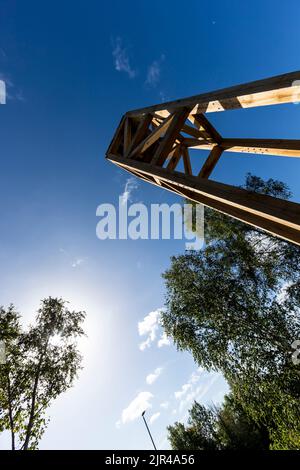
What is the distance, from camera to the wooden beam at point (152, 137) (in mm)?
2596

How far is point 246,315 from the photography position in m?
8.66

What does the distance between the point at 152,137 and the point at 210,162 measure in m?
0.82

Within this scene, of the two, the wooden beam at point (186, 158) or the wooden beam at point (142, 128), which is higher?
the wooden beam at point (142, 128)

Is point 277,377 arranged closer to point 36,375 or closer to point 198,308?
point 198,308

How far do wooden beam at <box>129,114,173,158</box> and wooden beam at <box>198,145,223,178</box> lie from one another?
27.9 inches

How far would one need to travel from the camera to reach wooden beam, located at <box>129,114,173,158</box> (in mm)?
2596

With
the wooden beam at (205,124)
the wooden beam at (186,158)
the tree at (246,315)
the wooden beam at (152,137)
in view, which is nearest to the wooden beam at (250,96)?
the wooden beam at (152,137)

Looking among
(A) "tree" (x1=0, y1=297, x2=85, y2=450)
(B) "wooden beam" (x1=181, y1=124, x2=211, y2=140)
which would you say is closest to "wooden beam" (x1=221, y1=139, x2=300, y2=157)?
(B) "wooden beam" (x1=181, y1=124, x2=211, y2=140)

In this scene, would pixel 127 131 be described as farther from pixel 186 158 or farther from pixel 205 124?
pixel 205 124

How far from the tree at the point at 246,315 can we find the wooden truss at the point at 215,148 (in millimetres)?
7166

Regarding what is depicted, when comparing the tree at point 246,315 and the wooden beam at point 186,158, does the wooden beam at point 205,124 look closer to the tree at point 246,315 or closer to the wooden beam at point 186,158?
the wooden beam at point 186,158
